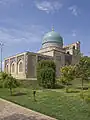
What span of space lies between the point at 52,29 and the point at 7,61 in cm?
1645

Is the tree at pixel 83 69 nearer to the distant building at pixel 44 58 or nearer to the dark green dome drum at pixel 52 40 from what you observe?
the distant building at pixel 44 58

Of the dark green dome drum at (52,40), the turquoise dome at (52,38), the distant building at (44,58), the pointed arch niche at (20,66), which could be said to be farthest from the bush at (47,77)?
the turquoise dome at (52,38)

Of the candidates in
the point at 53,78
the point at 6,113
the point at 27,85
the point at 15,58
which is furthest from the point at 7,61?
the point at 6,113

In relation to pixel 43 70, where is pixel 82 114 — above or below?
below

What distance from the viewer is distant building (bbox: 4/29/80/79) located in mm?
45188

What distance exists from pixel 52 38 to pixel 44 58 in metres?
11.0

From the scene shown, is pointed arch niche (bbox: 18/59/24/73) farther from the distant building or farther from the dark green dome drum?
the dark green dome drum

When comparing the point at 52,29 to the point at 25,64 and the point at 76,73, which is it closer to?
the point at 25,64

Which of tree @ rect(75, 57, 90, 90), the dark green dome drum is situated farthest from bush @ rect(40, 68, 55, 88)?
the dark green dome drum

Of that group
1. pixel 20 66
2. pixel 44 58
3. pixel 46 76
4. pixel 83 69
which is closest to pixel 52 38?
pixel 44 58

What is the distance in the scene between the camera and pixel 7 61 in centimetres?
5459

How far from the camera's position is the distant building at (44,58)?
4519 cm

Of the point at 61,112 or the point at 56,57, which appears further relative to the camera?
the point at 56,57

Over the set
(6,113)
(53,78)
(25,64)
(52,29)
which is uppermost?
(52,29)
